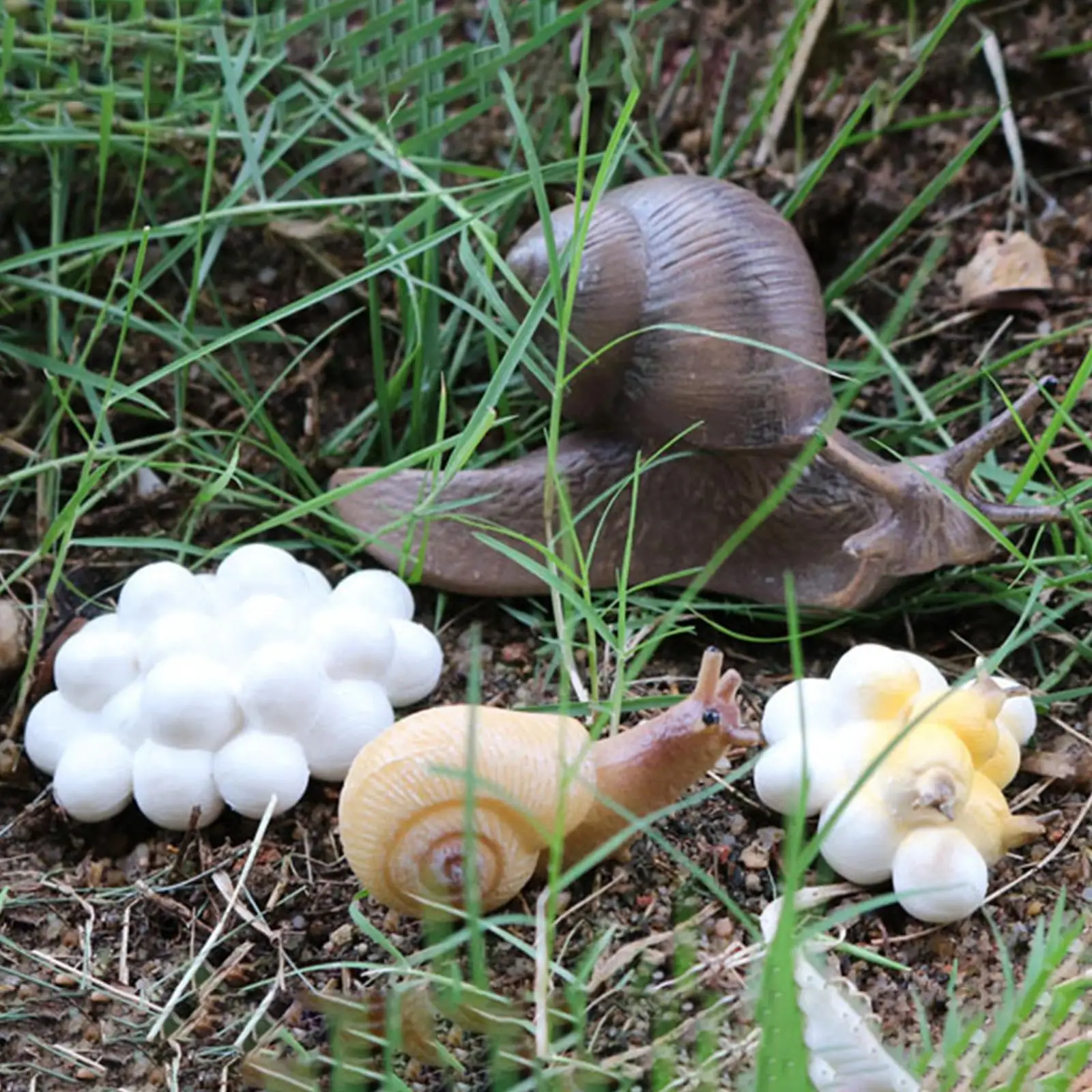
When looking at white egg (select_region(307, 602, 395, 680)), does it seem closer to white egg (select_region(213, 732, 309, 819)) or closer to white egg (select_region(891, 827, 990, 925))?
white egg (select_region(213, 732, 309, 819))

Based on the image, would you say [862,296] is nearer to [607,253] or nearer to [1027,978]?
[607,253]

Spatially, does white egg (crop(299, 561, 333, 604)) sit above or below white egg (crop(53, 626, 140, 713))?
above

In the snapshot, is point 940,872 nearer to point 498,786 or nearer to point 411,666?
point 498,786

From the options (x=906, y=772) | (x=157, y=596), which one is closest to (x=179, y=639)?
(x=157, y=596)

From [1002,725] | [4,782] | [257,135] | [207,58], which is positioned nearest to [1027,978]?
[1002,725]

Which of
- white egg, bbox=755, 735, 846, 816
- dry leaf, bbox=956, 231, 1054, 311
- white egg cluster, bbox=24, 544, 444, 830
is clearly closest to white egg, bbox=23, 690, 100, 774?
white egg cluster, bbox=24, 544, 444, 830

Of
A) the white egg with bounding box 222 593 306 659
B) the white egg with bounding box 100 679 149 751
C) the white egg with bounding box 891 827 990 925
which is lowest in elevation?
the white egg with bounding box 100 679 149 751

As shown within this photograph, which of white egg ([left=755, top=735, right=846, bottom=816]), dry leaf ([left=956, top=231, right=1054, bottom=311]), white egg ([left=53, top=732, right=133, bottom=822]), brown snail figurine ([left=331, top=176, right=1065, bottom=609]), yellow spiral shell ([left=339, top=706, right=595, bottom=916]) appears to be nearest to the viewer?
yellow spiral shell ([left=339, top=706, right=595, bottom=916])
